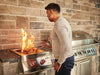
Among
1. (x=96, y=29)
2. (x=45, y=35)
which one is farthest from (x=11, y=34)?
(x=96, y=29)

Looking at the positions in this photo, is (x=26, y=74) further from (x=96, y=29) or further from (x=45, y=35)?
(x=96, y=29)

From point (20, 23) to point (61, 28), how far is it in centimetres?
106

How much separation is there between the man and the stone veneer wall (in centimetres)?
83

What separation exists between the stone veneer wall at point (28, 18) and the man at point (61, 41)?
0.83 m

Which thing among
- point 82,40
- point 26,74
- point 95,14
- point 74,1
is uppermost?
point 74,1

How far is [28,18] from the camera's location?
2465 millimetres

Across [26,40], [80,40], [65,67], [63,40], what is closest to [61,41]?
[63,40]

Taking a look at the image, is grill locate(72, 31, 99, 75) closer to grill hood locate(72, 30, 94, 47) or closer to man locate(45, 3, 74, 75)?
grill hood locate(72, 30, 94, 47)

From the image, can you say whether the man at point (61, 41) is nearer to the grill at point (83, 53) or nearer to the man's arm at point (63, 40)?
the man's arm at point (63, 40)

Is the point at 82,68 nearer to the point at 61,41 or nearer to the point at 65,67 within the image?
the point at 65,67

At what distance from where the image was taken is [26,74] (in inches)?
68.3

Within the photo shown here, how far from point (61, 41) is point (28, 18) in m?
1.12

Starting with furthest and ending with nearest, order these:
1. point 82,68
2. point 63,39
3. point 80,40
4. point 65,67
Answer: point 80,40 < point 82,68 < point 65,67 < point 63,39

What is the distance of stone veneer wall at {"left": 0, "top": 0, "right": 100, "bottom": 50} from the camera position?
2.20m
